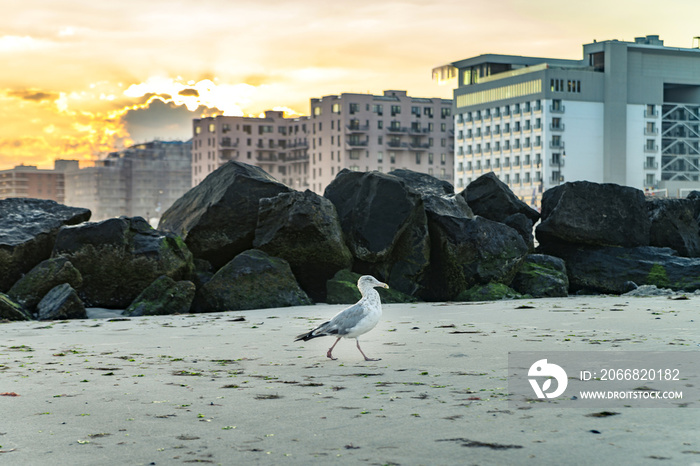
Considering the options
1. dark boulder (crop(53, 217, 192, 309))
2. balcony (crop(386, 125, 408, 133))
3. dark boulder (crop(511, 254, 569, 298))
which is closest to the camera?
dark boulder (crop(53, 217, 192, 309))

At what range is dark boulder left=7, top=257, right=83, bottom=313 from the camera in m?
16.1

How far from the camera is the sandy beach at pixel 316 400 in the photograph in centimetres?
576

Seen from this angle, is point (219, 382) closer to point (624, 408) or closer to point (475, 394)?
point (475, 394)

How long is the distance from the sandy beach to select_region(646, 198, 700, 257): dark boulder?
921 cm

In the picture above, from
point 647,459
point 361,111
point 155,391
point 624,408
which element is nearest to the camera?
point 647,459

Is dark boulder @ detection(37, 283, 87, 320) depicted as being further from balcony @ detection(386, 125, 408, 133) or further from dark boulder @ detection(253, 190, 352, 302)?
balcony @ detection(386, 125, 408, 133)

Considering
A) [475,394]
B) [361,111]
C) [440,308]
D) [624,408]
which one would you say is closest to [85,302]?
[440,308]

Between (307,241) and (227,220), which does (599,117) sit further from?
(307,241)

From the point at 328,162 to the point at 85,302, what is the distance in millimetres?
167003

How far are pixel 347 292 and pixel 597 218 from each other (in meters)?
6.53

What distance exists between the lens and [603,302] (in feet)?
53.8

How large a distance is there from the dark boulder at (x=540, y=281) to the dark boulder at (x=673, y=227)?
4077 mm

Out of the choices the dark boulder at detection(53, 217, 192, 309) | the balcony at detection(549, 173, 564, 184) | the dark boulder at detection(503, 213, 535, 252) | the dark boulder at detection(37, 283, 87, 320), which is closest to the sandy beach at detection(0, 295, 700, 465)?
the dark boulder at detection(37, 283, 87, 320)

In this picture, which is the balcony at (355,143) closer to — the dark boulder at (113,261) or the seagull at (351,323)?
the dark boulder at (113,261)
